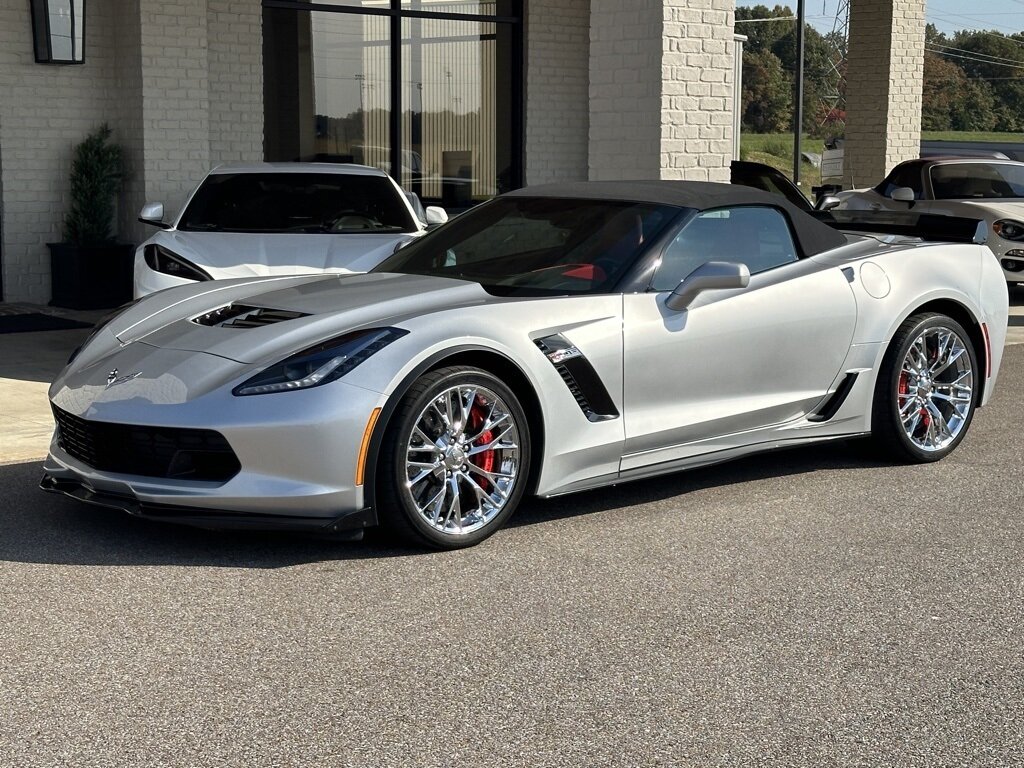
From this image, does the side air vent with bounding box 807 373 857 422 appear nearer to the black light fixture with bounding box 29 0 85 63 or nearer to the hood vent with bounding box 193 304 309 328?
the hood vent with bounding box 193 304 309 328

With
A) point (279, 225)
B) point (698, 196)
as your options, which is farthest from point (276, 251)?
point (698, 196)

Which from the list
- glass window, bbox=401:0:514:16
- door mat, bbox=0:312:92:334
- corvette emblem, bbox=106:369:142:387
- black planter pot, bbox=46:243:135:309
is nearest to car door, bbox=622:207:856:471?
corvette emblem, bbox=106:369:142:387

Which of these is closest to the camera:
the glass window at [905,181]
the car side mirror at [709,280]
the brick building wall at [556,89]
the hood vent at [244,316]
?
the hood vent at [244,316]

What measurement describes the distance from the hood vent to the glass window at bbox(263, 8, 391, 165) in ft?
29.2

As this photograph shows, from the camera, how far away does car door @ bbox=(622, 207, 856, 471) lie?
583 centimetres

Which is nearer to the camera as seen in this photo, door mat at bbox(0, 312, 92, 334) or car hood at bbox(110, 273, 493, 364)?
car hood at bbox(110, 273, 493, 364)

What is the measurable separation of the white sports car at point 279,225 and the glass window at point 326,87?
4.08 m

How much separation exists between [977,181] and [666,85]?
18.5ft

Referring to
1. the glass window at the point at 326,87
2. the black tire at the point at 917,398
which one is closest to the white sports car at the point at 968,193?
the glass window at the point at 326,87

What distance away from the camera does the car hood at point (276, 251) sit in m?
9.00

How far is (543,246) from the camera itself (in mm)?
A: 6195

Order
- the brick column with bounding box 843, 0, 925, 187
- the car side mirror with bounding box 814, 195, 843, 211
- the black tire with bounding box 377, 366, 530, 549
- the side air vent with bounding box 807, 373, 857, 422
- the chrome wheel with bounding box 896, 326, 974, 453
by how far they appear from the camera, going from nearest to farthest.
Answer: the black tire with bounding box 377, 366, 530, 549 → the side air vent with bounding box 807, 373, 857, 422 → the chrome wheel with bounding box 896, 326, 974, 453 → the car side mirror with bounding box 814, 195, 843, 211 → the brick column with bounding box 843, 0, 925, 187

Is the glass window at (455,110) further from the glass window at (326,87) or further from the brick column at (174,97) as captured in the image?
the brick column at (174,97)

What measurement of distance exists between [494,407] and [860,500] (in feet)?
6.17
